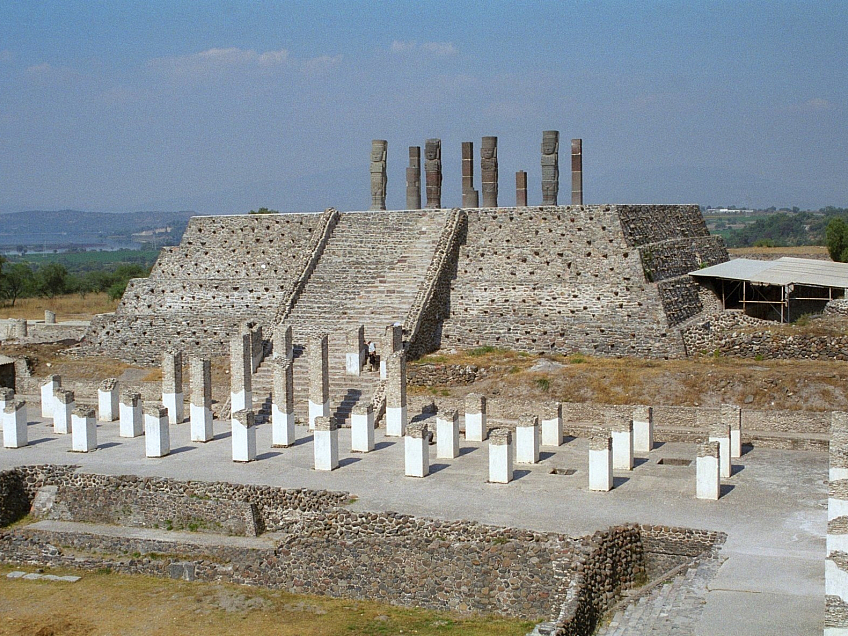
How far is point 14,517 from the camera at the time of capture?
22.0 metres

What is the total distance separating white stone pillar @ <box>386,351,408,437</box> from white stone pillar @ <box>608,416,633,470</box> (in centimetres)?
526

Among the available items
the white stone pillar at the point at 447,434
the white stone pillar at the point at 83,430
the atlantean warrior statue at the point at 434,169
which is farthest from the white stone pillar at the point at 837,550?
the atlantean warrior statue at the point at 434,169

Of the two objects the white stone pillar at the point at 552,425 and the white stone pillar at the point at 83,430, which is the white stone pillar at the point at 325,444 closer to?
the white stone pillar at the point at 552,425

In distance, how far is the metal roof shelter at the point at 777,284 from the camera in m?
31.4

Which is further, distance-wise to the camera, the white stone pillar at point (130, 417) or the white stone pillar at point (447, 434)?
the white stone pillar at point (130, 417)

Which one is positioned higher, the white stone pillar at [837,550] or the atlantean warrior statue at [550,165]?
the atlantean warrior statue at [550,165]

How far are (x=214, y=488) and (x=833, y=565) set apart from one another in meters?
11.7

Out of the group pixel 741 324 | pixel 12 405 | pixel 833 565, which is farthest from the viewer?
pixel 741 324

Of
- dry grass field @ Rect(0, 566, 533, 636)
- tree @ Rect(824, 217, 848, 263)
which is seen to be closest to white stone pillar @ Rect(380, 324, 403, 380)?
dry grass field @ Rect(0, 566, 533, 636)

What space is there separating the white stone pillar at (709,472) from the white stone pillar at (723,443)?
4.73 feet

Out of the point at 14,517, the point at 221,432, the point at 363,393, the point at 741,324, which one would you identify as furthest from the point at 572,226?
the point at 14,517

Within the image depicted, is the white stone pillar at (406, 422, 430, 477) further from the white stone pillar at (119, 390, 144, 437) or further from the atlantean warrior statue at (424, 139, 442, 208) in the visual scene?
the atlantean warrior statue at (424, 139, 442, 208)

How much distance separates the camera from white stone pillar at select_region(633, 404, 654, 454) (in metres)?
23.4

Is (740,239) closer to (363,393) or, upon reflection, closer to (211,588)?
(363,393)
